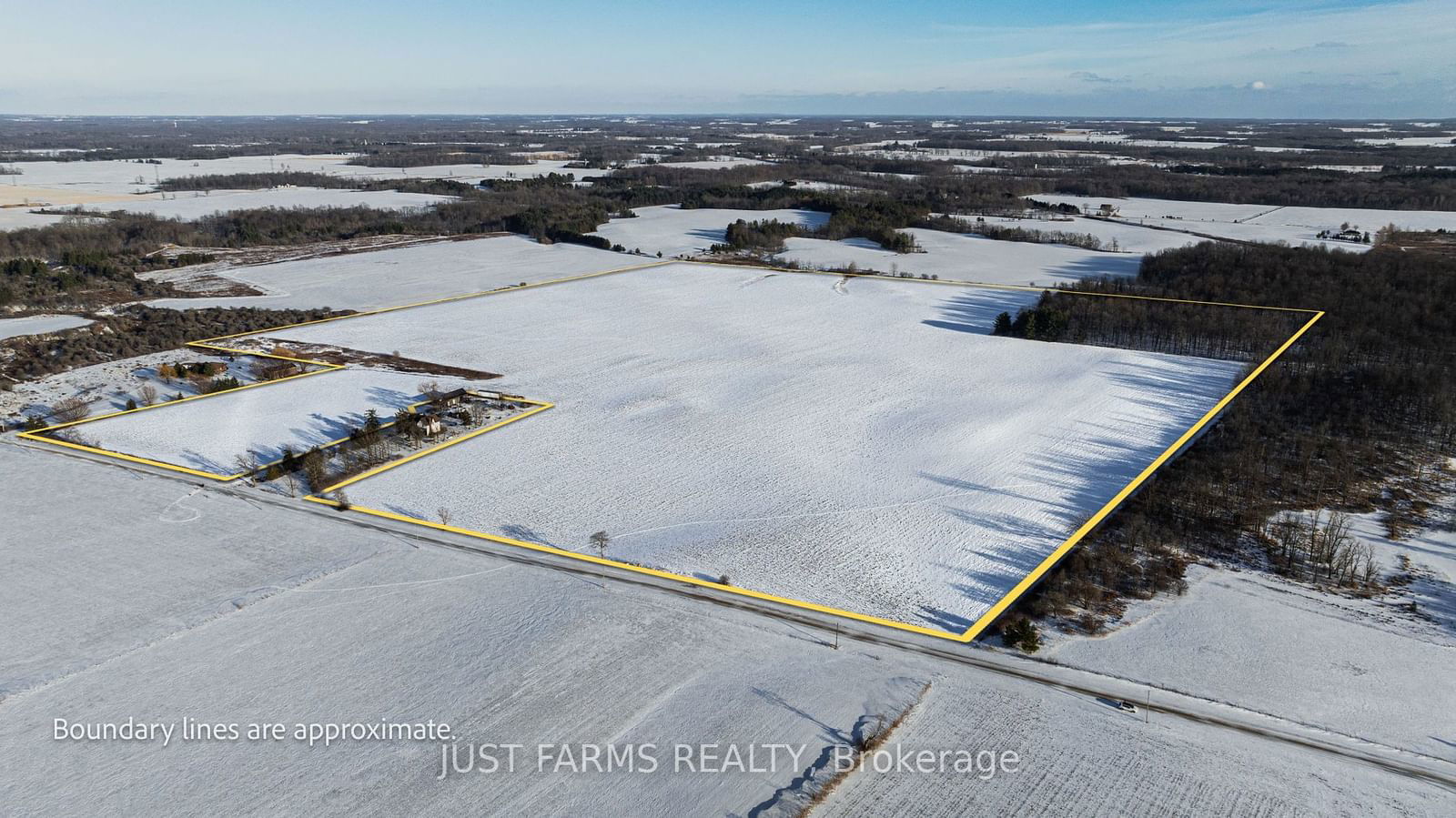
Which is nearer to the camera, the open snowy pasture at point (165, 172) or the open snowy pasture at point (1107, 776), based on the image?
the open snowy pasture at point (1107, 776)

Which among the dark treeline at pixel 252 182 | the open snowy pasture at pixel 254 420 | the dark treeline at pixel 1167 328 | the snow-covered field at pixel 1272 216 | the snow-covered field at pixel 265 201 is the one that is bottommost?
the open snowy pasture at pixel 254 420

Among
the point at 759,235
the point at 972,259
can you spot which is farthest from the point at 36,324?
the point at 972,259

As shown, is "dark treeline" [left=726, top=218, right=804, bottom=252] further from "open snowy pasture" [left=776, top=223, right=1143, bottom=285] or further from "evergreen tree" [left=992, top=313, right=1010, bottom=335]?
"evergreen tree" [left=992, top=313, right=1010, bottom=335]

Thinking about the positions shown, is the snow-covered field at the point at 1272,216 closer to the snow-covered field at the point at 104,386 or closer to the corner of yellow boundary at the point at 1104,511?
the corner of yellow boundary at the point at 1104,511

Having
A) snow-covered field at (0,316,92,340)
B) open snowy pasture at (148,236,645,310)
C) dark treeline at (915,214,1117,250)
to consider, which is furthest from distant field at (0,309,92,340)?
dark treeline at (915,214,1117,250)

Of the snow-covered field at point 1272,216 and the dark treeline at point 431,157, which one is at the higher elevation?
the dark treeline at point 431,157

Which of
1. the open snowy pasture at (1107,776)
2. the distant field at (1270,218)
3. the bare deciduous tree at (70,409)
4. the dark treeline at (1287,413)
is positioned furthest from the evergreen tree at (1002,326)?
the bare deciduous tree at (70,409)

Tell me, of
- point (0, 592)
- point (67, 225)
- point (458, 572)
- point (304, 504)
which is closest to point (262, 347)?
point (304, 504)

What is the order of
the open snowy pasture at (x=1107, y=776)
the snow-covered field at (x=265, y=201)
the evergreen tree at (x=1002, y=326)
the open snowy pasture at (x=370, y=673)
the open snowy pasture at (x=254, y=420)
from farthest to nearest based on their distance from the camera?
the snow-covered field at (x=265, y=201), the evergreen tree at (x=1002, y=326), the open snowy pasture at (x=254, y=420), the open snowy pasture at (x=370, y=673), the open snowy pasture at (x=1107, y=776)
